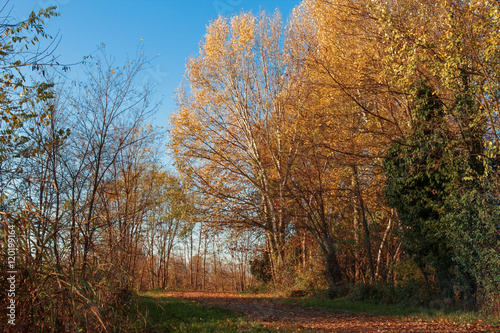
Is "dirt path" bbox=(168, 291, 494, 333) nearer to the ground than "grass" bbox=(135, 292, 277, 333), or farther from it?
nearer to the ground

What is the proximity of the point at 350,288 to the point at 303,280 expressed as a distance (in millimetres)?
2314

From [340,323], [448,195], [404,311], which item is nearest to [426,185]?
[448,195]

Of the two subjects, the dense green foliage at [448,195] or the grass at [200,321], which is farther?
the dense green foliage at [448,195]

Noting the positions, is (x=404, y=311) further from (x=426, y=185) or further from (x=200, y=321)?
(x=200, y=321)

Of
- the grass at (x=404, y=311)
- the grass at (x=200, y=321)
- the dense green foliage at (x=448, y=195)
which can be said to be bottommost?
the grass at (x=404, y=311)

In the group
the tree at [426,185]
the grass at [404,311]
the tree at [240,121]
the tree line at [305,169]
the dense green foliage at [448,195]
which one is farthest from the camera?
the tree at [240,121]

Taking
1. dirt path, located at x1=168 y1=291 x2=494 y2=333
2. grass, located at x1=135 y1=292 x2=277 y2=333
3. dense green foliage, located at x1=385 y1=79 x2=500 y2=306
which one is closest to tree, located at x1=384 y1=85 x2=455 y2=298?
dense green foliage, located at x1=385 y1=79 x2=500 y2=306

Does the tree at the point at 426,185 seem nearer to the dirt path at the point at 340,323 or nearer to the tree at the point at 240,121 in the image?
the dirt path at the point at 340,323

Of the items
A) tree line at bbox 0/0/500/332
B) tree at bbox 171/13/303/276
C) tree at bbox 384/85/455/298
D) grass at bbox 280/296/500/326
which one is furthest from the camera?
tree at bbox 171/13/303/276

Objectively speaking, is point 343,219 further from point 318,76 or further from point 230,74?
point 230,74

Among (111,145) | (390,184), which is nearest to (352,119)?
(390,184)

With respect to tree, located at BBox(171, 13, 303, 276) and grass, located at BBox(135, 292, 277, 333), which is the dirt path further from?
→ tree, located at BBox(171, 13, 303, 276)

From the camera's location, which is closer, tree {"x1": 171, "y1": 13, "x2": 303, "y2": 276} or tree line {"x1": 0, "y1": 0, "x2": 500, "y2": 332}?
tree line {"x1": 0, "y1": 0, "x2": 500, "y2": 332}

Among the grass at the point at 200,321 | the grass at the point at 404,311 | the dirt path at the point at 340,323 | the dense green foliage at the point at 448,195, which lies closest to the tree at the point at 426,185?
the dense green foliage at the point at 448,195
